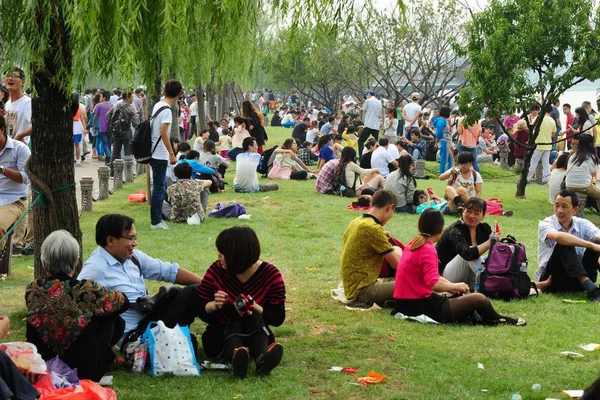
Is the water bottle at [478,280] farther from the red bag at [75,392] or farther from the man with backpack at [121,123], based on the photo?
the man with backpack at [121,123]

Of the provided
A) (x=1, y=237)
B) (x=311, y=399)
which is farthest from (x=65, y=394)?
(x=1, y=237)

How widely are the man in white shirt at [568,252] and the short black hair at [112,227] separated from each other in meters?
4.84

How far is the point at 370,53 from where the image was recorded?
3756cm

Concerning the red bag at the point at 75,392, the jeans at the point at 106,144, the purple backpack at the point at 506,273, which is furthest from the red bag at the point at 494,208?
the red bag at the point at 75,392

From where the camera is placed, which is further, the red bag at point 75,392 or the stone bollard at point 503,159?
the stone bollard at point 503,159

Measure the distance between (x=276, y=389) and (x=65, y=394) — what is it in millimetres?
1489

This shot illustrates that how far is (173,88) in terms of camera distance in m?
12.6

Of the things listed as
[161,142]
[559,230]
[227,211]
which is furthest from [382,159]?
[559,230]

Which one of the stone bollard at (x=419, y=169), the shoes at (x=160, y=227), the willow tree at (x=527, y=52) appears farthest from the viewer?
the stone bollard at (x=419, y=169)

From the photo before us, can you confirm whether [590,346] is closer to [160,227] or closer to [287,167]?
[160,227]

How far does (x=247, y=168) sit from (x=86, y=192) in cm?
406

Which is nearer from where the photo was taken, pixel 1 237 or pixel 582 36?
pixel 1 237

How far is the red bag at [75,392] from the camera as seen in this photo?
5473 mm

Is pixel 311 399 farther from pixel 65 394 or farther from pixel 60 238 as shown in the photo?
pixel 60 238
